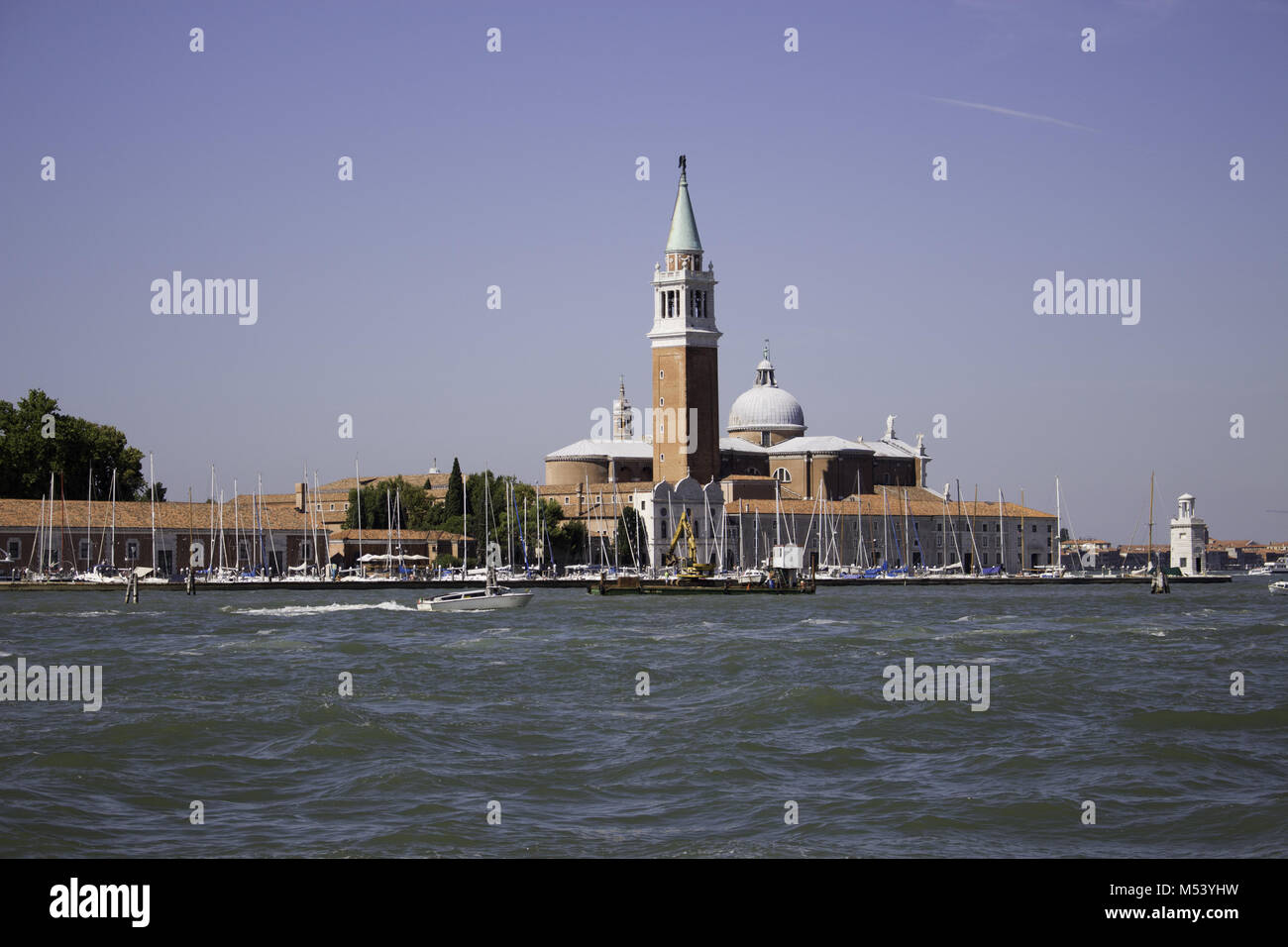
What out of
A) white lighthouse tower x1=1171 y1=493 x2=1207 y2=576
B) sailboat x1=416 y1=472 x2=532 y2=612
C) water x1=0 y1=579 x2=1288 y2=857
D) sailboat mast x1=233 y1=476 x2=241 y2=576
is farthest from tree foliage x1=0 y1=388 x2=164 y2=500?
white lighthouse tower x1=1171 y1=493 x2=1207 y2=576

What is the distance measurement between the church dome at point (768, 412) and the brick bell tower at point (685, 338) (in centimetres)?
1384

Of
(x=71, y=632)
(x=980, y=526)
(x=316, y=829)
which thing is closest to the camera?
(x=316, y=829)

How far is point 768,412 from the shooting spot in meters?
92.2

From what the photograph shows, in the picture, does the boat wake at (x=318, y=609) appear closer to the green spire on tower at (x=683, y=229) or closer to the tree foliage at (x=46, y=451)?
the tree foliage at (x=46, y=451)

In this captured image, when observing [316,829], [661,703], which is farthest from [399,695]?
[316,829]

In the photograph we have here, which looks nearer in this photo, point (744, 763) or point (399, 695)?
point (744, 763)

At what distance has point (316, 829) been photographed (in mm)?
10477

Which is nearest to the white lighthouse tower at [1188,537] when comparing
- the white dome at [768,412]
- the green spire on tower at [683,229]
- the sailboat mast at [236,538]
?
the white dome at [768,412]

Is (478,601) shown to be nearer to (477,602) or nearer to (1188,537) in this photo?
(477,602)

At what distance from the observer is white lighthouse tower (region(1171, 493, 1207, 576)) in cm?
9644

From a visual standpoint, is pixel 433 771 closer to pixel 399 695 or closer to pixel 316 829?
pixel 316 829
